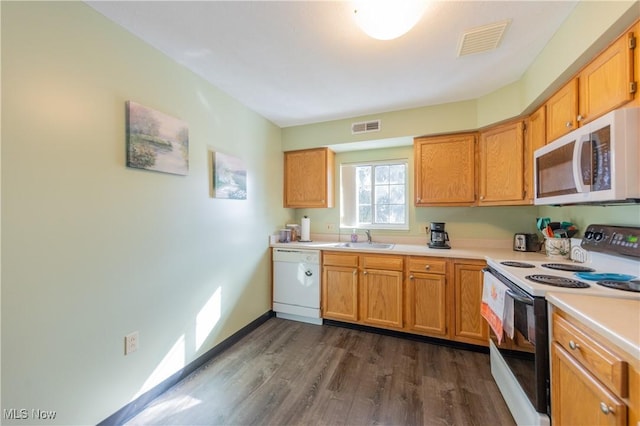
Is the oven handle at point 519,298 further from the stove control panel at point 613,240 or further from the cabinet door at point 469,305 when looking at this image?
the cabinet door at point 469,305

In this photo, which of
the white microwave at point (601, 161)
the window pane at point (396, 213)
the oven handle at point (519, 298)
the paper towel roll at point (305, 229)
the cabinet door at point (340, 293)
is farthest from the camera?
the paper towel roll at point (305, 229)

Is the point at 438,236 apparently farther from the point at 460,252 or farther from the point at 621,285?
the point at 621,285

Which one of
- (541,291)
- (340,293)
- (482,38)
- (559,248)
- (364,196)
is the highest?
(482,38)

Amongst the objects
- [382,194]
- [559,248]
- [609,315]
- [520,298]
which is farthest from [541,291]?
[382,194]

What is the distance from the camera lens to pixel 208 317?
2154mm

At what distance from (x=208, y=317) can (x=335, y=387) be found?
3.94 ft

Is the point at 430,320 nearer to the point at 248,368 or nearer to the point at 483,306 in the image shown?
the point at 483,306

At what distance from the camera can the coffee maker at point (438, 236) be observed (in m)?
2.73

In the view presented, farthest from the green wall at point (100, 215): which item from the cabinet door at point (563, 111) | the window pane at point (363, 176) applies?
the window pane at point (363, 176)

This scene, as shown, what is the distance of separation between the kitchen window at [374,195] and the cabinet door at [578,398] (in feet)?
6.68

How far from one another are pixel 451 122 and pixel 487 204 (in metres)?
0.92

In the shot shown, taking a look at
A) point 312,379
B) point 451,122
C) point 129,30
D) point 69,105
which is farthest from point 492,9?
point 312,379

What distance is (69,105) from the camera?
1.30 metres

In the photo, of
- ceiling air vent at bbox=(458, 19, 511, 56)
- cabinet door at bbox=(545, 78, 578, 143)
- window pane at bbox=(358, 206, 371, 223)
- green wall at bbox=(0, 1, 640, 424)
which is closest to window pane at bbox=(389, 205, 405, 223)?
window pane at bbox=(358, 206, 371, 223)
